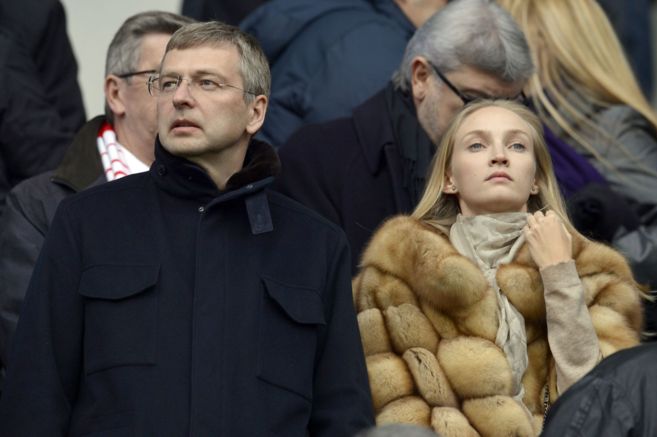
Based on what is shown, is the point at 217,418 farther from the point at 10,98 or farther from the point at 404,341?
the point at 10,98

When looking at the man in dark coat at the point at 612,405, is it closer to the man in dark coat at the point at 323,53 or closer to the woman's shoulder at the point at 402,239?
the woman's shoulder at the point at 402,239

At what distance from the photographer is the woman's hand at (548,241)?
548 cm

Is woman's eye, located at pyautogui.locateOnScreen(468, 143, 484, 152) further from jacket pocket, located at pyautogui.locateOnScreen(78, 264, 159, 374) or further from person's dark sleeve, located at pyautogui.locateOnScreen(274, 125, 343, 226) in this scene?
jacket pocket, located at pyautogui.locateOnScreen(78, 264, 159, 374)

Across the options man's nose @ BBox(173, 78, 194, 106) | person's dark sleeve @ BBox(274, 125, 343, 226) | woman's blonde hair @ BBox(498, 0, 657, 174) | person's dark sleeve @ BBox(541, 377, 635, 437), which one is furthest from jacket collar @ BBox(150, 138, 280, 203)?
woman's blonde hair @ BBox(498, 0, 657, 174)

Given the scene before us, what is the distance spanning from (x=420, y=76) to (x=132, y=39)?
105 centimetres

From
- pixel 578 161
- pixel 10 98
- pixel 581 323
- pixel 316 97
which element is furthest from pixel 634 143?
pixel 10 98

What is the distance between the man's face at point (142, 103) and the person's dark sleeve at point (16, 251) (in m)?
0.50

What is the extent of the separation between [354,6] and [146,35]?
135 cm

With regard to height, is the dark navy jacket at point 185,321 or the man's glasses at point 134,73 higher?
the man's glasses at point 134,73

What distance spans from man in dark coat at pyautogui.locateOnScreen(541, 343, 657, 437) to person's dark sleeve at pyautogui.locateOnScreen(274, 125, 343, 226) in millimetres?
2173

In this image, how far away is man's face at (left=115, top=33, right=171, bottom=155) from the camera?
20.9 feet

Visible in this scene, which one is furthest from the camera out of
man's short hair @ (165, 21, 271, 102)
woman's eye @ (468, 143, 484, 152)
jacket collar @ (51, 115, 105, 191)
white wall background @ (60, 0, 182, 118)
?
white wall background @ (60, 0, 182, 118)

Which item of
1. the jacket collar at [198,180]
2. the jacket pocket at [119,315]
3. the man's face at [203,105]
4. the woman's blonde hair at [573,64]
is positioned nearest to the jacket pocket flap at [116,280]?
the jacket pocket at [119,315]

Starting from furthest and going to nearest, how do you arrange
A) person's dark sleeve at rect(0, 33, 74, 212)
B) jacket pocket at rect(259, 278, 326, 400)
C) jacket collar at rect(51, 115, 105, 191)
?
1. person's dark sleeve at rect(0, 33, 74, 212)
2. jacket collar at rect(51, 115, 105, 191)
3. jacket pocket at rect(259, 278, 326, 400)
